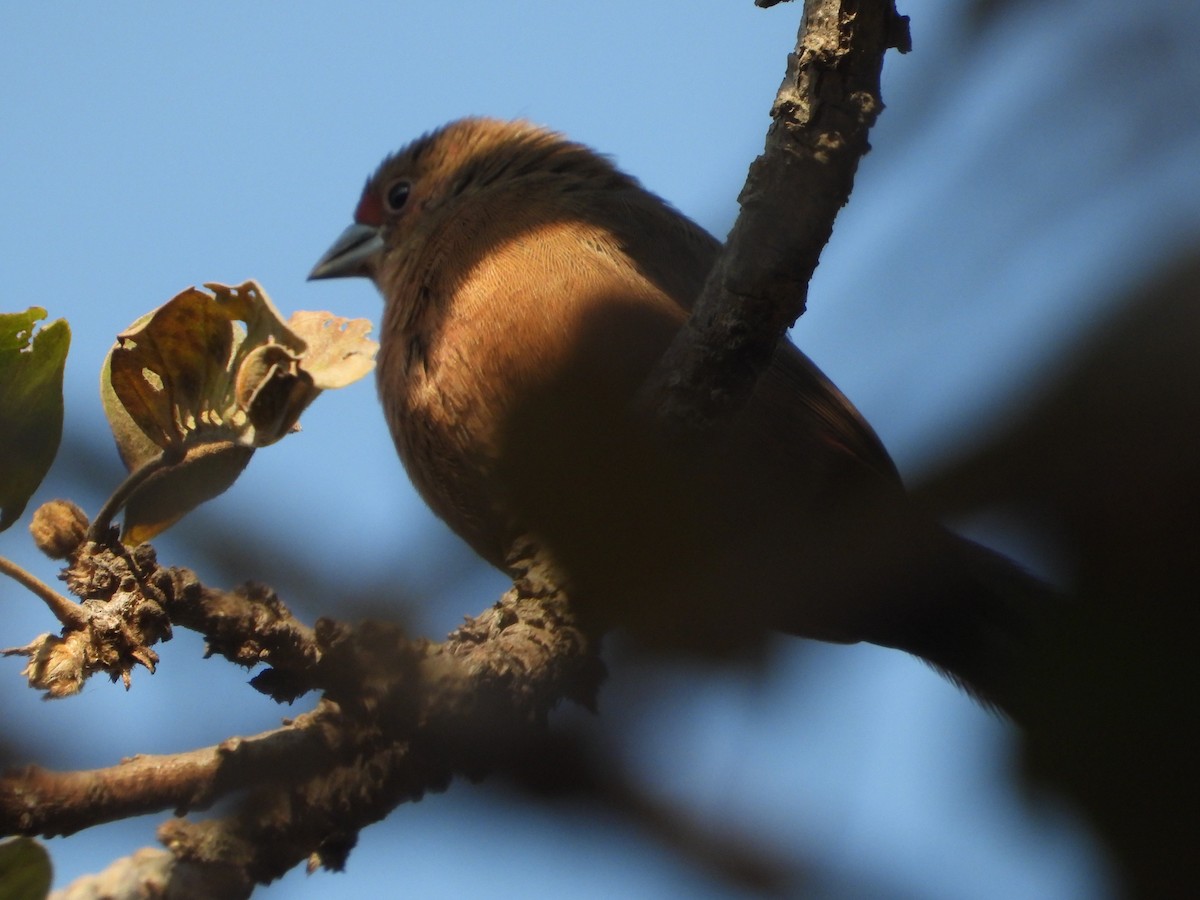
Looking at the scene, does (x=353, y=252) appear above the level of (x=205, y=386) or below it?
above

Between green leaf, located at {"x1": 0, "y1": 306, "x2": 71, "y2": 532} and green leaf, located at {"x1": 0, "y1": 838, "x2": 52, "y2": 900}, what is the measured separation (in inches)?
14.9

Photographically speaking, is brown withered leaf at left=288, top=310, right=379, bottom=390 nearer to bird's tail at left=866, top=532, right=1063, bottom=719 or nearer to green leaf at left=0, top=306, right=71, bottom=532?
green leaf at left=0, top=306, right=71, bottom=532

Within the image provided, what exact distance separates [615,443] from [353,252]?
3.97 meters

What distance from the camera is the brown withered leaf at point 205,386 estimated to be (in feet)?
5.58

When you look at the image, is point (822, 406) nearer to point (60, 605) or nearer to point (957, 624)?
point (957, 624)

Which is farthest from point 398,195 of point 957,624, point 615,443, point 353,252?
point 615,443

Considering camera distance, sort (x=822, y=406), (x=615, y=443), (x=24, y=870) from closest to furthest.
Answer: (x=24, y=870)
(x=615, y=443)
(x=822, y=406)

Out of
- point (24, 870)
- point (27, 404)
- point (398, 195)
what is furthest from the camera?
point (398, 195)

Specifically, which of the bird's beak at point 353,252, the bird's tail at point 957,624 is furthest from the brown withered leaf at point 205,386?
the bird's beak at point 353,252

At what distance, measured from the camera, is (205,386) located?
5.70 feet

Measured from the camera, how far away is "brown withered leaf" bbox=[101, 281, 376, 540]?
1.70 meters

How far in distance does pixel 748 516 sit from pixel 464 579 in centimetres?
55

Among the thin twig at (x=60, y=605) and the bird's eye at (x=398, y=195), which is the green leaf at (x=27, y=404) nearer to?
the thin twig at (x=60, y=605)

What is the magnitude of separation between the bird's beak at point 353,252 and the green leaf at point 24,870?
4273 millimetres
